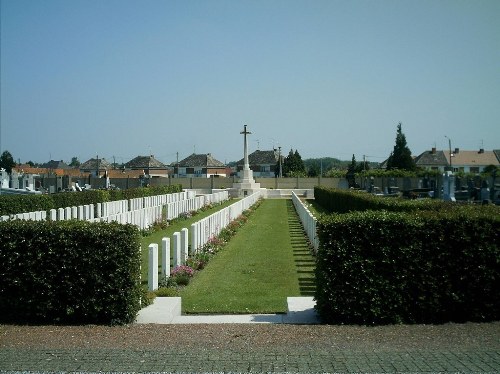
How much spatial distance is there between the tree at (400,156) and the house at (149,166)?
148 feet

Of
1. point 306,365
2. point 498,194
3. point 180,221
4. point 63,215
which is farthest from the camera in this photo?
point 498,194

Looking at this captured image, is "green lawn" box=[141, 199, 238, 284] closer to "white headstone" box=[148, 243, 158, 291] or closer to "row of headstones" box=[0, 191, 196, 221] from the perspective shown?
"white headstone" box=[148, 243, 158, 291]

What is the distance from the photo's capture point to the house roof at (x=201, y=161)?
101 m

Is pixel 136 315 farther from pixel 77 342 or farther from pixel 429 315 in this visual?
pixel 429 315

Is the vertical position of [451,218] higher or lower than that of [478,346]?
higher

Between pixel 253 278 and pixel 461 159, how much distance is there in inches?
3517

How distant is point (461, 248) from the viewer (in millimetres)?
6809

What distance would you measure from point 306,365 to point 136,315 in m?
2.72

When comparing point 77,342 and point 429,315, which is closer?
point 77,342

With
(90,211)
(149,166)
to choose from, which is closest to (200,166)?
(149,166)

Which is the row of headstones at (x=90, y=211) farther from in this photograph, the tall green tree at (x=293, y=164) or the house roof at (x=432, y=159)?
the house roof at (x=432, y=159)

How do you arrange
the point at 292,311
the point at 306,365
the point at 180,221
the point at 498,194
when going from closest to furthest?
the point at 306,365 → the point at 292,311 → the point at 180,221 → the point at 498,194

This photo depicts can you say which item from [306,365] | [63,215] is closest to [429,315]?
[306,365]

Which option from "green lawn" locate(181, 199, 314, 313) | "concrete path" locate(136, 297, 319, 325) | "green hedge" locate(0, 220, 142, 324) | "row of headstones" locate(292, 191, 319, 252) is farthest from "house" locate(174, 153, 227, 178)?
"green hedge" locate(0, 220, 142, 324)
